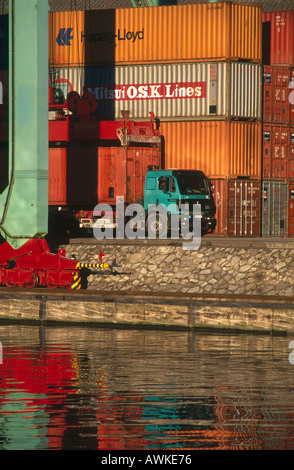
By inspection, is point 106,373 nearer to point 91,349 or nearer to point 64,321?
point 91,349

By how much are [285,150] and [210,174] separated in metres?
3.76

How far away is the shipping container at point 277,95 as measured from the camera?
36.4m

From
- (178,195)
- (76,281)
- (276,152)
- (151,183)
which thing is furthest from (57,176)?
(276,152)

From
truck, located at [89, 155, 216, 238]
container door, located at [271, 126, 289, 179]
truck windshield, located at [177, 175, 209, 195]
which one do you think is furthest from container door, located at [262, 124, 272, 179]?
truck windshield, located at [177, 175, 209, 195]

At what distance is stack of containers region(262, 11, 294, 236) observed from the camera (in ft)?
118

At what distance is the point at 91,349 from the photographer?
20.7m

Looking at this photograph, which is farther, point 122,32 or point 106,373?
point 122,32

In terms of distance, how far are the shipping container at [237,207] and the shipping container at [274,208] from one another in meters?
0.49

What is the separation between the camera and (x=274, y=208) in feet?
118

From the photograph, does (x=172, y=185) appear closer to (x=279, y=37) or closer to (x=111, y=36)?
(x=111, y=36)

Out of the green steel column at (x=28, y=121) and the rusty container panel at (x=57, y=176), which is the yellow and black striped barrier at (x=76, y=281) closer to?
the green steel column at (x=28, y=121)

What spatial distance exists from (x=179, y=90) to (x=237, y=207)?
5.05 meters

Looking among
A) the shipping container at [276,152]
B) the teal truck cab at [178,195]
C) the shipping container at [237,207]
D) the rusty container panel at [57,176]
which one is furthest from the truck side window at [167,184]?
the shipping container at [276,152]
